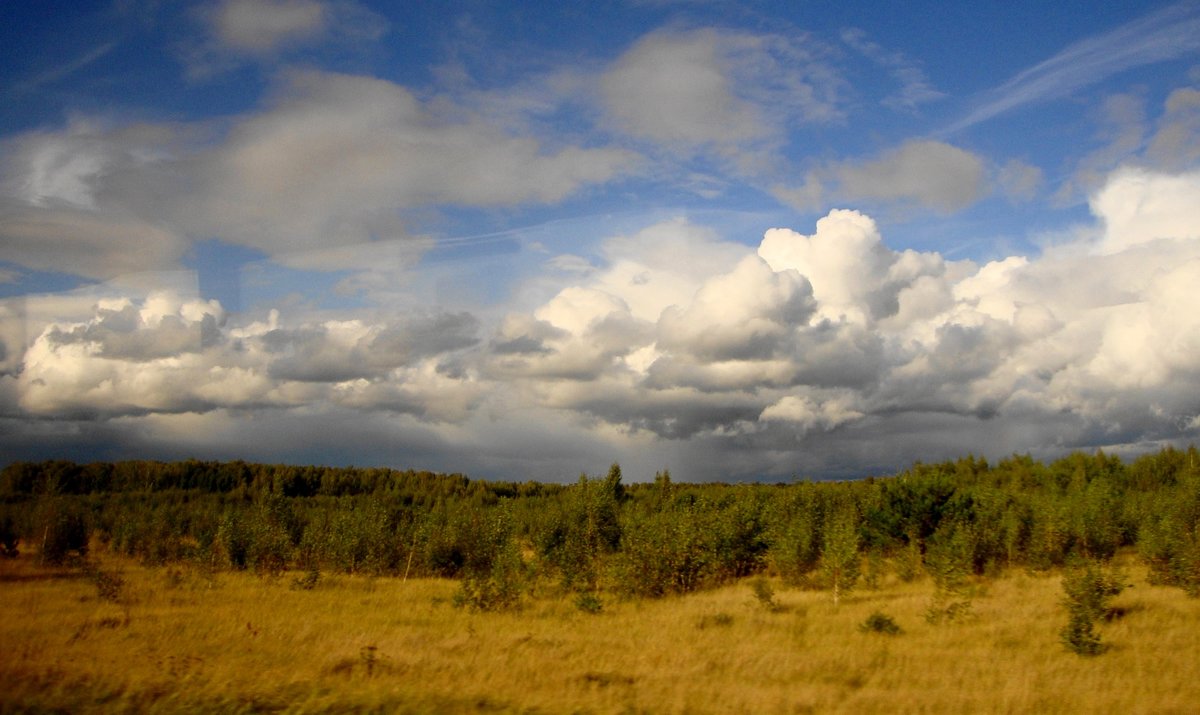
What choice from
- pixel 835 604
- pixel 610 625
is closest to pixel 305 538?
pixel 610 625

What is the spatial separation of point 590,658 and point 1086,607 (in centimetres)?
1192

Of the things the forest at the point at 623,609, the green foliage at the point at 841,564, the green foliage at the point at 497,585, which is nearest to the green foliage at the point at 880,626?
the forest at the point at 623,609

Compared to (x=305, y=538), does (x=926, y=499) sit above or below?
above

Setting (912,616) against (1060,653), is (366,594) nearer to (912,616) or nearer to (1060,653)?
(912,616)

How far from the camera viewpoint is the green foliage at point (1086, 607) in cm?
1747

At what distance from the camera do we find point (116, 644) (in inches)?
682

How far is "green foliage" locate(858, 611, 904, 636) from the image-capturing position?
20773 mm

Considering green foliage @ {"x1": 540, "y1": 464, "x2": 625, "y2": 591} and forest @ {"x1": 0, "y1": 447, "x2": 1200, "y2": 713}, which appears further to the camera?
green foliage @ {"x1": 540, "y1": 464, "x2": 625, "y2": 591}

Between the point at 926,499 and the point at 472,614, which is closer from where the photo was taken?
the point at 472,614

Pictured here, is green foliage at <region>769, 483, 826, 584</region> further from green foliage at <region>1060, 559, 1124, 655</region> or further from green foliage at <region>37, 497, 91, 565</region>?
green foliage at <region>37, 497, 91, 565</region>

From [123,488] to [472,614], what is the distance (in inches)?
3251

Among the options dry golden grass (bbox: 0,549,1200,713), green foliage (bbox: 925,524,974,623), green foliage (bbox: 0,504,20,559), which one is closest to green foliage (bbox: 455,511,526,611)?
dry golden grass (bbox: 0,549,1200,713)

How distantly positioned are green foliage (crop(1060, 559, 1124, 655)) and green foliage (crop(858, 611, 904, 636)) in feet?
13.6

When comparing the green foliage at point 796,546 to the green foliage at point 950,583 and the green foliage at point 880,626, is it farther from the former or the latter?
the green foliage at point 880,626
